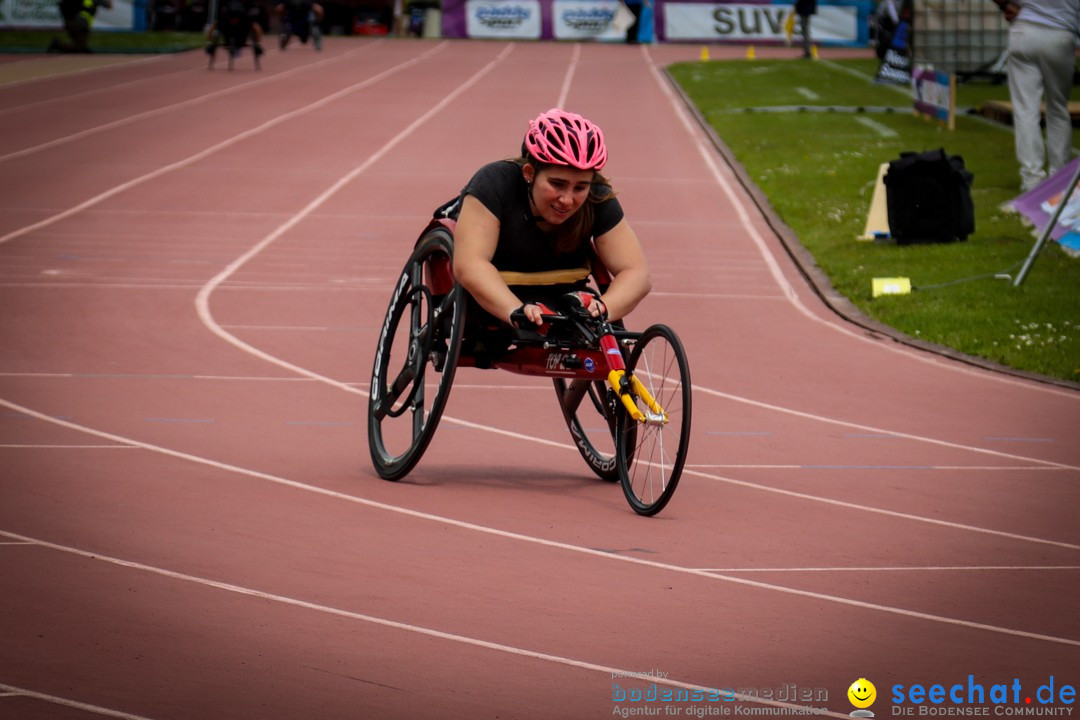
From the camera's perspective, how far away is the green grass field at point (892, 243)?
13258 mm

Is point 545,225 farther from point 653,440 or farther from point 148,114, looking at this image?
point 148,114

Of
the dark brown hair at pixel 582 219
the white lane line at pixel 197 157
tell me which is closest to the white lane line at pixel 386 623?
the dark brown hair at pixel 582 219

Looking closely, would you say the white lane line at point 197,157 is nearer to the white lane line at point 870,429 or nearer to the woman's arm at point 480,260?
the white lane line at point 870,429

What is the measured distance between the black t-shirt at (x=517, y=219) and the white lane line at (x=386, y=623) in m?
1.86

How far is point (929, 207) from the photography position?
56.0ft

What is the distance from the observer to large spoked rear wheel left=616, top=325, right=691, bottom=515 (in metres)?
7.16

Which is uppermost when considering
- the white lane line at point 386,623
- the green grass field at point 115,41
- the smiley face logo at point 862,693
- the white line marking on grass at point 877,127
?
the smiley face logo at point 862,693

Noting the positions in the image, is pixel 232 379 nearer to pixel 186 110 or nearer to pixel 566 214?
pixel 566 214

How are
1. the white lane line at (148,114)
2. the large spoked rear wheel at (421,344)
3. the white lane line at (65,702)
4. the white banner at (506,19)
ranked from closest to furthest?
1. the white lane line at (65,702)
2. the large spoked rear wheel at (421,344)
3. the white lane line at (148,114)
4. the white banner at (506,19)

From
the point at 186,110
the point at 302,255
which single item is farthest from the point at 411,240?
the point at 186,110

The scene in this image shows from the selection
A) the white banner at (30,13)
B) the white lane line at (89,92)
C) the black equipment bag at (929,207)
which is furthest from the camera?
the white banner at (30,13)

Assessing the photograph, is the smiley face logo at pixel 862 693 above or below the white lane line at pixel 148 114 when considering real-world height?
above

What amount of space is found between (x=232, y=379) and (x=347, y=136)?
17690 mm

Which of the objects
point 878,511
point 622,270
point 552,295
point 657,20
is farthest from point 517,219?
point 657,20
